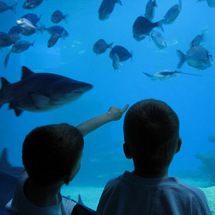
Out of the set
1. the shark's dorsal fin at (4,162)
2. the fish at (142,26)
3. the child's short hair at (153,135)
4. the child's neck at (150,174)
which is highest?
the fish at (142,26)

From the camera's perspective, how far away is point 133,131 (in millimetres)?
1049

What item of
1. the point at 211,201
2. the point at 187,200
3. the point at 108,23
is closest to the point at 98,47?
the point at 211,201

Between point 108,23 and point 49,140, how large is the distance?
46146 millimetres

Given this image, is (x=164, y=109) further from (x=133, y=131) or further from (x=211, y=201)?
(x=211, y=201)

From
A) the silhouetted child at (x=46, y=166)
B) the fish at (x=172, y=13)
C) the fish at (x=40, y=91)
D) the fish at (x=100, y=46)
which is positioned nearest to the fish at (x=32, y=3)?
the fish at (x=100, y=46)

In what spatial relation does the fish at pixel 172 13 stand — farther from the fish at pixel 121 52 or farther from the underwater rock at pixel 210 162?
the underwater rock at pixel 210 162

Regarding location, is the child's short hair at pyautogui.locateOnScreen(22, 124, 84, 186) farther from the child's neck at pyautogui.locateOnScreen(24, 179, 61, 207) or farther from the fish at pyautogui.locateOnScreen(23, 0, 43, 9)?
the fish at pyautogui.locateOnScreen(23, 0, 43, 9)

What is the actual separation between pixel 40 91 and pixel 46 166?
3.43ft

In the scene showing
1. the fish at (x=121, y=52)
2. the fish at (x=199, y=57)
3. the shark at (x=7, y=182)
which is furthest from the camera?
the fish at (x=121, y=52)

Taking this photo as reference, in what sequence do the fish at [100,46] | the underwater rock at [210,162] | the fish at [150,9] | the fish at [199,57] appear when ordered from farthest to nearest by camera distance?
the underwater rock at [210,162] → the fish at [100,46] → the fish at [150,9] → the fish at [199,57]

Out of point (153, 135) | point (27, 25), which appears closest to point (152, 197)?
point (153, 135)

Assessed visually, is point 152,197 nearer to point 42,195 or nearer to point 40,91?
point 42,195

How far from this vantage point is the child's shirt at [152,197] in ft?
3.02

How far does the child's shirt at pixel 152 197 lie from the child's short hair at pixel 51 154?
267mm
